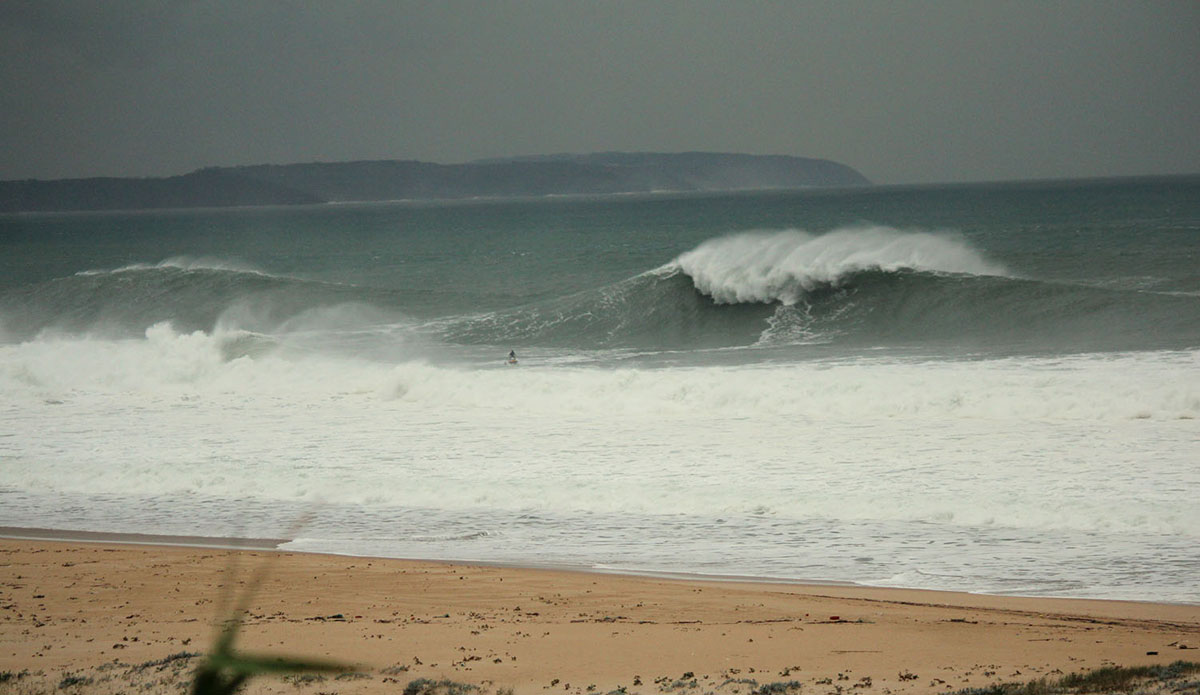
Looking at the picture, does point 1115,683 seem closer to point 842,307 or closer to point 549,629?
point 549,629

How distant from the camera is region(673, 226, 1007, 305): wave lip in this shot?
24.8 m

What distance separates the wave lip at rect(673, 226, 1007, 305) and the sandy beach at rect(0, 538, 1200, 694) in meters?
17.6

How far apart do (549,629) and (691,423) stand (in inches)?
283

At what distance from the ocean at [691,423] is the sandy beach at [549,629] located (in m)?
0.61

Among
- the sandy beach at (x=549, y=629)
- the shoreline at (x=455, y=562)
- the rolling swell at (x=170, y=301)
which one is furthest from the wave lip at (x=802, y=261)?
the sandy beach at (x=549, y=629)

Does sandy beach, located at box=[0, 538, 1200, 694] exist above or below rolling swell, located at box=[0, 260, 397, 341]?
below

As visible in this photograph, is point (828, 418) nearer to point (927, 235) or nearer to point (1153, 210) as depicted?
point (927, 235)

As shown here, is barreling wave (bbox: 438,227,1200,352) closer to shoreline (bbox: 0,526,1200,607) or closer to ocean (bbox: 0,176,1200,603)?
ocean (bbox: 0,176,1200,603)

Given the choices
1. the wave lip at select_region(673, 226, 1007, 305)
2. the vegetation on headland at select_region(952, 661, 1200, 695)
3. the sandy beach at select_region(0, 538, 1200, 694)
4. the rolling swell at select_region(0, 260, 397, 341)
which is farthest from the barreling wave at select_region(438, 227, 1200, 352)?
the vegetation on headland at select_region(952, 661, 1200, 695)

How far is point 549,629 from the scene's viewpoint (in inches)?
247

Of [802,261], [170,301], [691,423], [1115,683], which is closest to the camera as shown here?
[1115,683]

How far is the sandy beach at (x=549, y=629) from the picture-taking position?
531cm

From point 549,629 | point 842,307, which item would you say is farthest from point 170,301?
point 549,629

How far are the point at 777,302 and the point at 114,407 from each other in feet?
44.9
